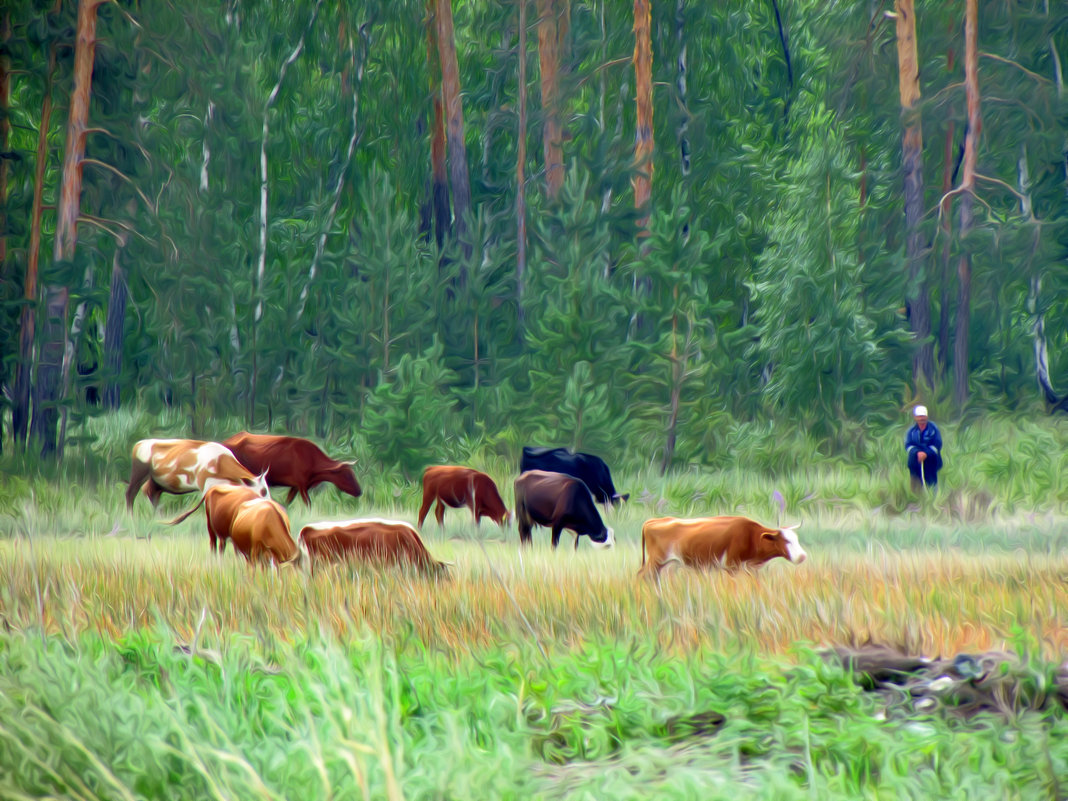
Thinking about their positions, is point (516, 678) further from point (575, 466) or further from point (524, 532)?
point (575, 466)

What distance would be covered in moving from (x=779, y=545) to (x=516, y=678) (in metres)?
3.24

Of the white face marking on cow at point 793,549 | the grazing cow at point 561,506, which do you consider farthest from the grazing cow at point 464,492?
the white face marking on cow at point 793,549

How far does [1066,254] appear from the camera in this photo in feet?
68.7

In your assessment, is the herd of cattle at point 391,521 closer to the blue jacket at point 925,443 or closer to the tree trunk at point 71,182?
the tree trunk at point 71,182

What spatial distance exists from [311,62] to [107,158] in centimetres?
808

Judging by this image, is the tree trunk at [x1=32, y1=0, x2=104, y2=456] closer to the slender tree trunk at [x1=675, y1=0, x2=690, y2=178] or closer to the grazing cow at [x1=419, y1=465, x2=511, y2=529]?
the grazing cow at [x1=419, y1=465, x2=511, y2=529]

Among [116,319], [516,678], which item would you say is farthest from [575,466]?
[116,319]

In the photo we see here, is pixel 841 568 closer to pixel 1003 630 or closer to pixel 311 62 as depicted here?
pixel 1003 630

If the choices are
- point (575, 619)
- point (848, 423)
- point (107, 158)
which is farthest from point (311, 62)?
point (575, 619)

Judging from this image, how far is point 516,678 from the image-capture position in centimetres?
586

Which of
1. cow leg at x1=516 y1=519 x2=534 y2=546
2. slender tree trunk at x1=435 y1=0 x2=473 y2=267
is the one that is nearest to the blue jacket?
cow leg at x1=516 y1=519 x2=534 y2=546

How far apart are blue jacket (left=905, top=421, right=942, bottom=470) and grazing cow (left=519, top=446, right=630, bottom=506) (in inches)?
137

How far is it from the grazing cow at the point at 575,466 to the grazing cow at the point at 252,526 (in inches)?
174

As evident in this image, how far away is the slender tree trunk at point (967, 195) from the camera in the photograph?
18062 millimetres
